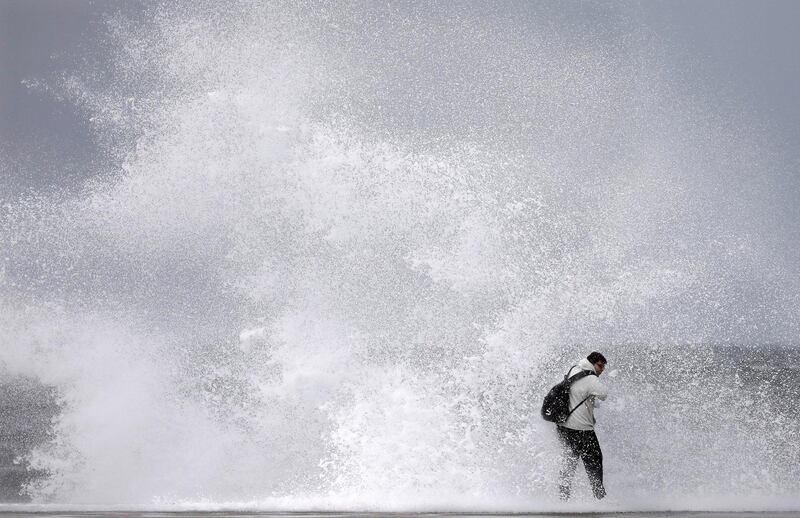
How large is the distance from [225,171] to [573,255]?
6545 millimetres

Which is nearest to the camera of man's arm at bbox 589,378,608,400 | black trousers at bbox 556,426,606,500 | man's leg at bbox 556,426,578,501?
man's arm at bbox 589,378,608,400

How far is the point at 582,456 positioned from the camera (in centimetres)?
841

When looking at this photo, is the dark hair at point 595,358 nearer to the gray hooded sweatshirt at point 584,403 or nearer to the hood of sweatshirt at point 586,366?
the hood of sweatshirt at point 586,366

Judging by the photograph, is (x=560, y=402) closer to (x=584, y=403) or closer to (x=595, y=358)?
(x=584, y=403)

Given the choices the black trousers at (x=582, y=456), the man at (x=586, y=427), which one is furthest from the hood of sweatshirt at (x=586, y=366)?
the black trousers at (x=582, y=456)

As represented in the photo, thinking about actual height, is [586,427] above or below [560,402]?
below

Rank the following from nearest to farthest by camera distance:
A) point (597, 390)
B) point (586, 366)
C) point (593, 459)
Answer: point (597, 390)
point (593, 459)
point (586, 366)

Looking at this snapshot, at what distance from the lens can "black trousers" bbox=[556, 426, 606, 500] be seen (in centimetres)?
837

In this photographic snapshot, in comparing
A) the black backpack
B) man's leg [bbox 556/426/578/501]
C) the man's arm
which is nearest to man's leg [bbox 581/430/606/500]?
man's leg [bbox 556/426/578/501]

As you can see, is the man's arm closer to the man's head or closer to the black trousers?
the man's head

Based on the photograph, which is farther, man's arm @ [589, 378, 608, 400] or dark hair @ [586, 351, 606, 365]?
dark hair @ [586, 351, 606, 365]

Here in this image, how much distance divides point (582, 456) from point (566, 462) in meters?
0.21

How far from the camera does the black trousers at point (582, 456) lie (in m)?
8.37

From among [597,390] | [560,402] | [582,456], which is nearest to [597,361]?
[597,390]
